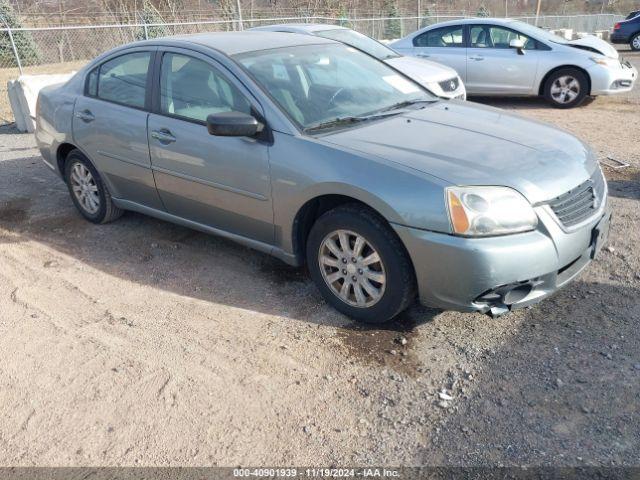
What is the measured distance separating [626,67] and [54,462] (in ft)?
35.7

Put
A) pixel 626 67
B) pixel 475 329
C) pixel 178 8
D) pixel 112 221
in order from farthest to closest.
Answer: pixel 178 8, pixel 626 67, pixel 112 221, pixel 475 329

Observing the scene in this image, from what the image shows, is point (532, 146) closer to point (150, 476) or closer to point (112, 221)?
point (150, 476)

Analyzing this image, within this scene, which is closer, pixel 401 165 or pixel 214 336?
pixel 401 165

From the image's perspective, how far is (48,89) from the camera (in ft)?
18.6

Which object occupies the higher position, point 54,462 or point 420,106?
point 420,106

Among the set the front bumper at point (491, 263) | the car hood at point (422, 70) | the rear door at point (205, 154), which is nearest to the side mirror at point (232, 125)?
the rear door at point (205, 154)

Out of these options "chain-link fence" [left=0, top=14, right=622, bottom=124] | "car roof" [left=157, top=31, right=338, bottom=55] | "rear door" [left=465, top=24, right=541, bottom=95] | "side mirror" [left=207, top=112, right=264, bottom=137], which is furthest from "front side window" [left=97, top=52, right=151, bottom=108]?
"chain-link fence" [left=0, top=14, right=622, bottom=124]

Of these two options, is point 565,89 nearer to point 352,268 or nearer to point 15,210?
point 352,268

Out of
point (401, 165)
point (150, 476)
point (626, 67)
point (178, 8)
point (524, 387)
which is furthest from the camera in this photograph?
point (178, 8)

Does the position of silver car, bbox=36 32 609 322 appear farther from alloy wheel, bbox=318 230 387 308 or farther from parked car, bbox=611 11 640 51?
parked car, bbox=611 11 640 51

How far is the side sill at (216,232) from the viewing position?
391 centimetres

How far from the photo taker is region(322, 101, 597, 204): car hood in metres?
3.16

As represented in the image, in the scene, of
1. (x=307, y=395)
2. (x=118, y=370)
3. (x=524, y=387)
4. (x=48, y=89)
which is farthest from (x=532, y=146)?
(x=48, y=89)

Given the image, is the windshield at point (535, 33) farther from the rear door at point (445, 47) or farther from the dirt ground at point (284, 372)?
the dirt ground at point (284, 372)
